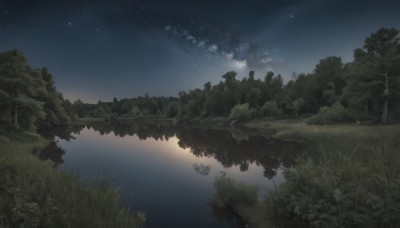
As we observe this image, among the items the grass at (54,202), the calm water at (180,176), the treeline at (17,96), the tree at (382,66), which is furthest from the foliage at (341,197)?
the tree at (382,66)

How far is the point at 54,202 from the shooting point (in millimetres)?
7879

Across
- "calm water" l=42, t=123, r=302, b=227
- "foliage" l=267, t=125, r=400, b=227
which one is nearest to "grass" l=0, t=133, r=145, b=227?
"calm water" l=42, t=123, r=302, b=227

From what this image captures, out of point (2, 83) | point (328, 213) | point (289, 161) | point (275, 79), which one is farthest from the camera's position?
point (275, 79)

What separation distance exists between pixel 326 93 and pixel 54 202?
7040 centimetres

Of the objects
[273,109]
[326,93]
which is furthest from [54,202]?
[273,109]

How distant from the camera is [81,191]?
9.71 m

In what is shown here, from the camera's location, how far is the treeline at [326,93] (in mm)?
41469

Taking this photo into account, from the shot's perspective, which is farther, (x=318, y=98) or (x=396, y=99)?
(x=318, y=98)

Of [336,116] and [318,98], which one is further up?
[318,98]

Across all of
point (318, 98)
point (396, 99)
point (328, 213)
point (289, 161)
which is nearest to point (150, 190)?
point (328, 213)

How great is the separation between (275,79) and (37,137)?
91.1m

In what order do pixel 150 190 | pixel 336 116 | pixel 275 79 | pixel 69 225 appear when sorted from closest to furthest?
pixel 69 225 → pixel 150 190 → pixel 336 116 → pixel 275 79

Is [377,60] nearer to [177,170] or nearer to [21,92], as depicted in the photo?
[177,170]

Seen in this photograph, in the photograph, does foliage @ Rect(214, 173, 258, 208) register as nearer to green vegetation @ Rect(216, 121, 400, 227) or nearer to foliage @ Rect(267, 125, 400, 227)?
green vegetation @ Rect(216, 121, 400, 227)
